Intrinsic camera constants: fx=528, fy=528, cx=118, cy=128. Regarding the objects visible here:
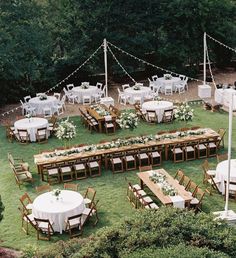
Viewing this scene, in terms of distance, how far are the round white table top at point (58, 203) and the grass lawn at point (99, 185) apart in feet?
2.33

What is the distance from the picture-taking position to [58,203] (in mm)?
14906

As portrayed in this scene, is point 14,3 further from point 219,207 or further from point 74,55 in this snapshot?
point 219,207

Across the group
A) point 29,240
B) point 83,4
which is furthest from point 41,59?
point 29,240

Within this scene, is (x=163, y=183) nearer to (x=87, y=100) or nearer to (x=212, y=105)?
(x=212, y=105)

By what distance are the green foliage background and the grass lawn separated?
18.6 ft

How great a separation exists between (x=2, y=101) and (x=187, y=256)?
2079cm

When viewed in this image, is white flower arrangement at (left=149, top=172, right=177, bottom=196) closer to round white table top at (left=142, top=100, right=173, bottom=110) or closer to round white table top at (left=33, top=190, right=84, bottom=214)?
round white table top at (left=33, top=190, right=84, bottom=214)

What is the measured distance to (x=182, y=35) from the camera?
103 feet

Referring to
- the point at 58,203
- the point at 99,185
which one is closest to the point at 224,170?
the point at 99,185

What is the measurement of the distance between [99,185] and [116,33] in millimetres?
14379

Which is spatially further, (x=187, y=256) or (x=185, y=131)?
(x=185, y=131)

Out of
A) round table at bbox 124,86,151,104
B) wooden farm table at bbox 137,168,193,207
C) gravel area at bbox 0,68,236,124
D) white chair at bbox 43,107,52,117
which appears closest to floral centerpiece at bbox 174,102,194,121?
wooden farm table at bbox 137,168,193,207

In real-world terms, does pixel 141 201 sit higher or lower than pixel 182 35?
lower

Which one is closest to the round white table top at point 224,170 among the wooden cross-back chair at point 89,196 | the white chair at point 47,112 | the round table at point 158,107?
the wooden cross-back chair at point 89,196
